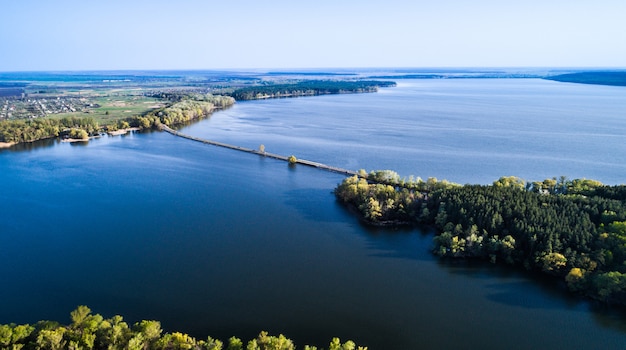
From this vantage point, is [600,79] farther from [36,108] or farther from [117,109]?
[36,108]

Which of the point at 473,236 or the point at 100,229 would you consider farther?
the point at 100,229

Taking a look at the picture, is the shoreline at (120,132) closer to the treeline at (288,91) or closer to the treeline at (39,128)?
the treeline at (39,128)

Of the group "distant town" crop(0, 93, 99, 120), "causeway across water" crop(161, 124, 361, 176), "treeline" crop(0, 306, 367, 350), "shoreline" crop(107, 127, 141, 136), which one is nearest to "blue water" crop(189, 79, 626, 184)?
"causeway across water" crop(161, 124, 361, 176)

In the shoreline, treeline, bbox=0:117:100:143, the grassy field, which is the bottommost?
the shoreline

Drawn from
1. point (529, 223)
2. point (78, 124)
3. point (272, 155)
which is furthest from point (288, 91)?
point (529, 223)

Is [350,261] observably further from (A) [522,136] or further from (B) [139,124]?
(B) [139,124]

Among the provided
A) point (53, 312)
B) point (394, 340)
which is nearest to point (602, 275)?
point (394, 340)

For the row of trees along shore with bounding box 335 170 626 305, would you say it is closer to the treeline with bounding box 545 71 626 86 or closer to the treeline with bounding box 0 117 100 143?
the treeline with bounding box 0 117 100 143

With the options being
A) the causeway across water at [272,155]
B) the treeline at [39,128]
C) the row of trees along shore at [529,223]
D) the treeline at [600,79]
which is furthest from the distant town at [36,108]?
the treeline at [600,79]
